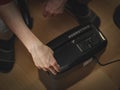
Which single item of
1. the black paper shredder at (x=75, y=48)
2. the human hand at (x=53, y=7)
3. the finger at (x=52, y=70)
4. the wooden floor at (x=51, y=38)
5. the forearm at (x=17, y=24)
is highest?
the forearm at (x=17, y=24)

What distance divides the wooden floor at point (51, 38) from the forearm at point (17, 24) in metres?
0.40

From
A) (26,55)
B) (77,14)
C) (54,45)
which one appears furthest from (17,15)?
(77,14)

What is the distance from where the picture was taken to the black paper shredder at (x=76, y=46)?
3.40 ft

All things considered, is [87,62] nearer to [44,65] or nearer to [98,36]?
[98,36]

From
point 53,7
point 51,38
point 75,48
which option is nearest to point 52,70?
point 75,48

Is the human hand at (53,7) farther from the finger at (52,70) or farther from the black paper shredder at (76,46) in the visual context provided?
the finger at (52,70)

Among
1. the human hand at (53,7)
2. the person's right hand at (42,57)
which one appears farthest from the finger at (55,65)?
the human hand at (53,7)

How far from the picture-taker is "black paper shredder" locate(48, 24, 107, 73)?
1.04 m

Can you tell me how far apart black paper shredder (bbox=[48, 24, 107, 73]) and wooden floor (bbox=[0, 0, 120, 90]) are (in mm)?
291

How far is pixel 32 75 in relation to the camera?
1336mm

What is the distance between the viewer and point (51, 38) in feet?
4.66

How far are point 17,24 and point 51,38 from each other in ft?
1.56

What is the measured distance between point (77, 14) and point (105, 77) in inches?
14.3

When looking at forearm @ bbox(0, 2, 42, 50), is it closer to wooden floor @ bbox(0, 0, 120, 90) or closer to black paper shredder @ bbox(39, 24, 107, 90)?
black paper shredder @ bbox(39, 24, 107, 90)
